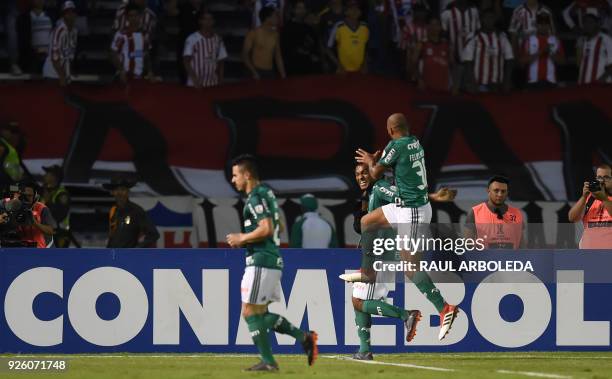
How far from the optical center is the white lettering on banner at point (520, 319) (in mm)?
17047

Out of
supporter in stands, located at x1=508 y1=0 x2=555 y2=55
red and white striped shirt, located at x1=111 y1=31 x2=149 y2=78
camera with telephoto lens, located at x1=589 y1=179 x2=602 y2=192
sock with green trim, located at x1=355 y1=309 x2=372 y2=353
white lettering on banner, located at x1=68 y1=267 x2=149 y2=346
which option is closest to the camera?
sock with green trim, located at x1=355 y1=309 x2=372 y2=353

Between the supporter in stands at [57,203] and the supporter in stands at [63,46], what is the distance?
105 inches

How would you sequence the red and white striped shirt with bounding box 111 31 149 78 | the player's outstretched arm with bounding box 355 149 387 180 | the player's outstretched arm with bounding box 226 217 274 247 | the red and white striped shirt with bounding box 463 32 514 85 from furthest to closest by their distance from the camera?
the red and white striped shirt with bounding box 463 32 514 85
the red and white striped shirt with bounding box 111 31 149 78
the player's outstretched arm with bounding box 355 149 387 180
the player's outstretched arm with bounding box 226 217 274 247

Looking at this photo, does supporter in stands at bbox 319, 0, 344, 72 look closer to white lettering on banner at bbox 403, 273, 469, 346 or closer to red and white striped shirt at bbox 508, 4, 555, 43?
red and white striped shirt at bbox 508, 4, 555, 43

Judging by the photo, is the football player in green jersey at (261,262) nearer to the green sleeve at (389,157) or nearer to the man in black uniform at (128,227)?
the green sleeve at (389,157)

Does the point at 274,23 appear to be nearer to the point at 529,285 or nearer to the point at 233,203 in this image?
Result: the point at 233,203

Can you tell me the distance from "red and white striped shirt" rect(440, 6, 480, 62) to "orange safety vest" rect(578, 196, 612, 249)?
6535 millimetres

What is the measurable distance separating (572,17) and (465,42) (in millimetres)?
2664

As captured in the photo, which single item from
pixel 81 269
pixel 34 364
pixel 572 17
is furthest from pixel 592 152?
pixel 34 364

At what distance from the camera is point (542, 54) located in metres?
22.8

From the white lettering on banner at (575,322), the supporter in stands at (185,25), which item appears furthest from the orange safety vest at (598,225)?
the supporter in stands at (185,25)

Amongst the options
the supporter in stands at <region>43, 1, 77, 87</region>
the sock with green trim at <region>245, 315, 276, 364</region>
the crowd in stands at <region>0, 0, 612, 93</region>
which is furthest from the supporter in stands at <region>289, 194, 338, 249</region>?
the sock with green trim at <region>245, 315, 276, 364</region>

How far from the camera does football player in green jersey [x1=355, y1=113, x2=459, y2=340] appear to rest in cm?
1513

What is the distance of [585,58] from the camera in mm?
23141
